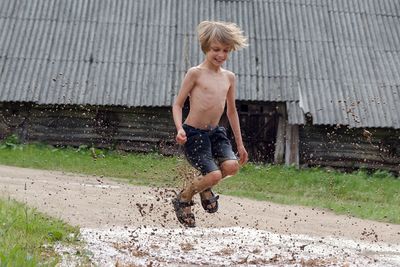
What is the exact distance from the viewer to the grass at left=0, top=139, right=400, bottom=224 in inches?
→ 466

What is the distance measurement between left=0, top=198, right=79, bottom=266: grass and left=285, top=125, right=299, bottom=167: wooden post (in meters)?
9.92

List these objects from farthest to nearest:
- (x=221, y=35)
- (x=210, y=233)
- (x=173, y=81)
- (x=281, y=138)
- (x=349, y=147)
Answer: (x=349, y=147) → (x=281, y=138) → (x=173, y=81) → (x=210, y=233) → (x=221, y=35)

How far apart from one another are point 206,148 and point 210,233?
2.82ft

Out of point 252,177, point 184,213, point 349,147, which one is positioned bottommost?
point 252,177

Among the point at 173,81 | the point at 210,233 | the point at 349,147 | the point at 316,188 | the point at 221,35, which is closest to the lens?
the point at 221,35

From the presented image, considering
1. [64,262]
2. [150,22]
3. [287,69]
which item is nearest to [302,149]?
[287,69]

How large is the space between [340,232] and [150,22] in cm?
1054

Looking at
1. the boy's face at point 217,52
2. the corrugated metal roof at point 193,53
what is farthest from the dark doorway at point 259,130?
the boy's face at point 217,52

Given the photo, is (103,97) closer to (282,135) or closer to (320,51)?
(282,135)

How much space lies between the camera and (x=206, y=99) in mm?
5613

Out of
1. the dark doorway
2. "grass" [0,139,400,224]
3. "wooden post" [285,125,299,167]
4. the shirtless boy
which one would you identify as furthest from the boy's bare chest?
the dark doorway

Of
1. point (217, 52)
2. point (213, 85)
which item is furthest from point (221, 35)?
point (213, 85)

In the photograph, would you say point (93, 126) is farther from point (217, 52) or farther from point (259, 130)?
point (217, 52)

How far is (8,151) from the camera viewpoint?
14180mm
